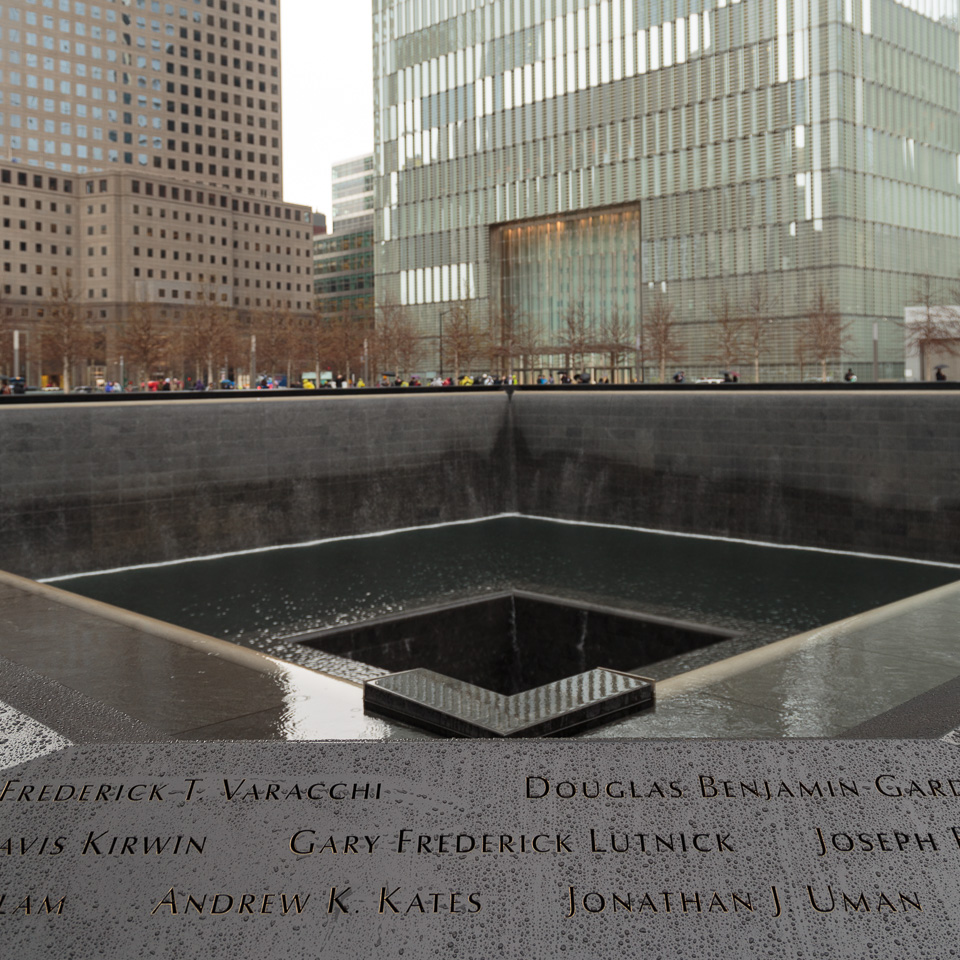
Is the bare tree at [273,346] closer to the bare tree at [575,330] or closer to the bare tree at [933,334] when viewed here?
the bare tree at [575,330]

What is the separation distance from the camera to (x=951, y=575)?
20.7m

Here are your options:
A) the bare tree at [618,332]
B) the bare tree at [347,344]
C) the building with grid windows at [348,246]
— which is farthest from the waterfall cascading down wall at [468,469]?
the building with grid windows at [348,246]

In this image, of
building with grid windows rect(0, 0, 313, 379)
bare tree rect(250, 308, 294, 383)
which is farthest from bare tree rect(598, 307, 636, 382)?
building with grid windows rect(0, 0, 313, 379)

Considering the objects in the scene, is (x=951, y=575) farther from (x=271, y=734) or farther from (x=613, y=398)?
(x=271, y=734)

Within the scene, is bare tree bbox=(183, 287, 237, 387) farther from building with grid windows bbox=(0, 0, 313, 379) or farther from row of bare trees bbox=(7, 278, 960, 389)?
building with grid windows bbox=(0, 0, 313, 379)

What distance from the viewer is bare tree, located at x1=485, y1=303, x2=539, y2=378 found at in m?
71.6

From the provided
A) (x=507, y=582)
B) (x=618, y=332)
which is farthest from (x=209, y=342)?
(x=507, y=582)

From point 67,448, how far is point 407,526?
Result: 9.33 meters

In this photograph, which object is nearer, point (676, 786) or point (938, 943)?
point (938, 943)

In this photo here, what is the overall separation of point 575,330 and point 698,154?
1508 centimetres

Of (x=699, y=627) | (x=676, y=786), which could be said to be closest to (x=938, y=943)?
(x=676, y=786)

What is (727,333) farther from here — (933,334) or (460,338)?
(460,338)

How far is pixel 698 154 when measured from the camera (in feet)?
227

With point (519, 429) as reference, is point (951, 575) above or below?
below
